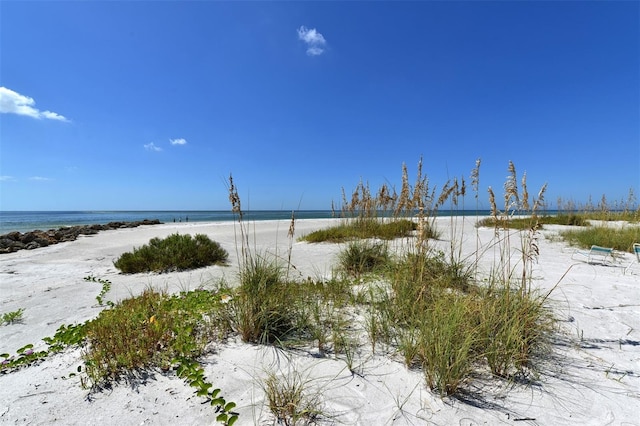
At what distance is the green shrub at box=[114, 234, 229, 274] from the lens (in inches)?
222

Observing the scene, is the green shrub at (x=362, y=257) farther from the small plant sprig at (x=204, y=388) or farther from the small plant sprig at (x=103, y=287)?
the small plant sprig at (x=103, y=287)

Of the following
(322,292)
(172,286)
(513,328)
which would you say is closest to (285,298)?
(322,292)

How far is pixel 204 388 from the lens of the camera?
1.85 metres

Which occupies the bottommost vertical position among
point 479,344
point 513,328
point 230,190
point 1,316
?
point 1,316

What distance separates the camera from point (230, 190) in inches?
119

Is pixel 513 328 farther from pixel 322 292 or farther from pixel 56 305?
pixel 56 305

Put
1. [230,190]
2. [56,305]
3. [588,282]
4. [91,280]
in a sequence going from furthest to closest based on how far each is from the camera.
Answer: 1. [91,280]
2. [588,282]
3. [56,305]
4. [230,190]

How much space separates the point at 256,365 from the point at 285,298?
79cm

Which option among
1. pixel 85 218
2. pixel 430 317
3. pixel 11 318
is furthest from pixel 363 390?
pixel 85 218

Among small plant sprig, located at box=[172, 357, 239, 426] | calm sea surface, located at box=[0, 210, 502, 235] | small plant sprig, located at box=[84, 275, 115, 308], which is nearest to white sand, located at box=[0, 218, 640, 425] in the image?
small plant sprig, located at box=[172, 357, 239, 426]

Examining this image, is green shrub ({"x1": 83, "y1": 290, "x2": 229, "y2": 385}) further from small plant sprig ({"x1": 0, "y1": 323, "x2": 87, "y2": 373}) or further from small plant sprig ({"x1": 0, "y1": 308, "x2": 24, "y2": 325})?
small plant sprig ({"x1": 0, "y1": 308, "x2": 24, "y2": 325})

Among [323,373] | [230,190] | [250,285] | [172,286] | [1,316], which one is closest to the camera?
[323,373]

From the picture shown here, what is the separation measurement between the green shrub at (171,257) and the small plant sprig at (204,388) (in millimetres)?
4002

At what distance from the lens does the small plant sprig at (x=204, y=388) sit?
1635 mm
